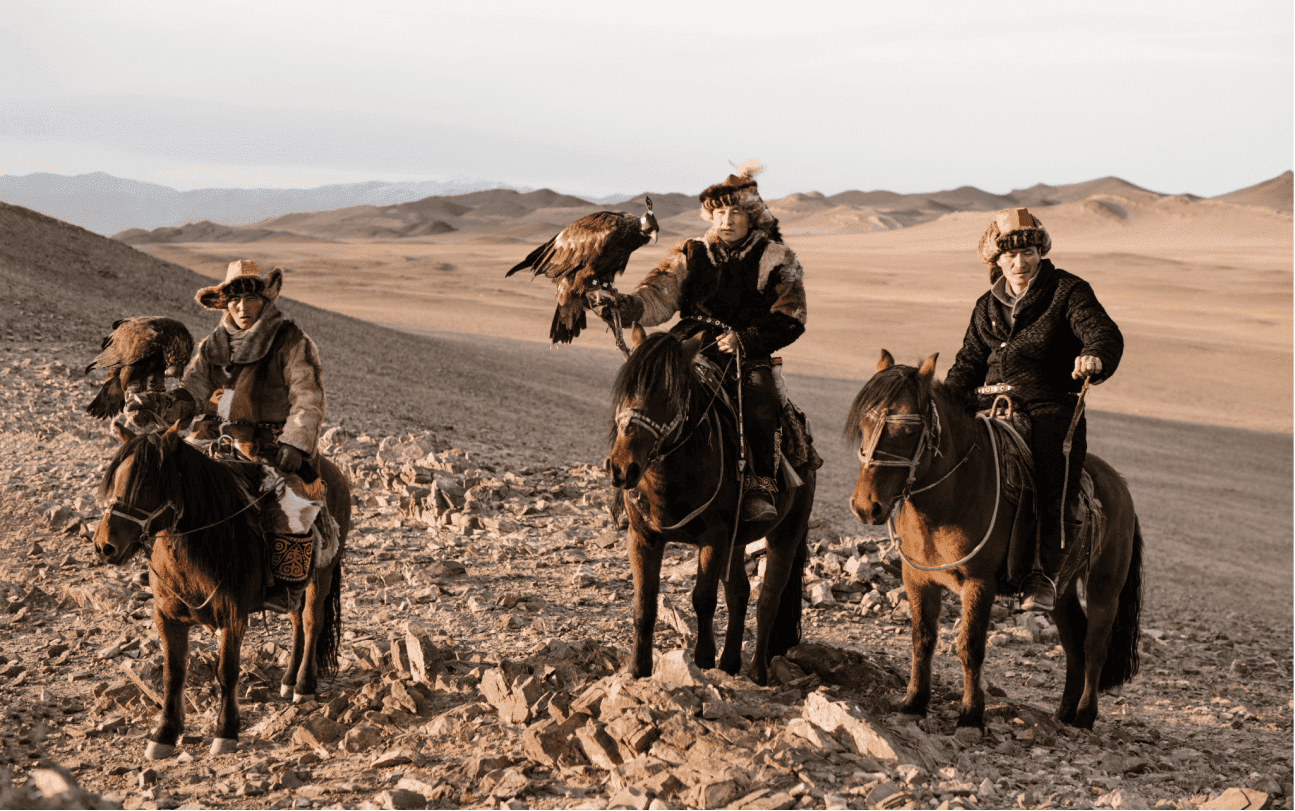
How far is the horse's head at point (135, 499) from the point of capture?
14.9 feet

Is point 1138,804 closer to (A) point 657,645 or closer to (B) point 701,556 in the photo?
(B) point 701,556

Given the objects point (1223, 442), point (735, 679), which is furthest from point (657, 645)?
point (1223, 442)

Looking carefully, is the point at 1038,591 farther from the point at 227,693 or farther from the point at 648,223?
the point at 227,693

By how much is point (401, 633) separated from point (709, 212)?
3414 mm

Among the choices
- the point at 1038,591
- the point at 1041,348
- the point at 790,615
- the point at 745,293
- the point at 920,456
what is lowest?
the point at 790,615

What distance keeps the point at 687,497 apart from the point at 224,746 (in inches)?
103

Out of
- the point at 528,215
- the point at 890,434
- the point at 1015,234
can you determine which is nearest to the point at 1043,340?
the point at 1015,234

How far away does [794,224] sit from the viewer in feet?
465

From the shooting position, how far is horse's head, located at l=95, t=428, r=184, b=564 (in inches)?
179

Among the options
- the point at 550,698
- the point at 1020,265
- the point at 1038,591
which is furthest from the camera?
the point at 1020,265

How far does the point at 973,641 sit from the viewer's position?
5195 millimetres

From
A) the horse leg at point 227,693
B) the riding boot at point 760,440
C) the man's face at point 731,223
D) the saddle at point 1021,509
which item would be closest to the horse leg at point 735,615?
the riding boot at point 760,440

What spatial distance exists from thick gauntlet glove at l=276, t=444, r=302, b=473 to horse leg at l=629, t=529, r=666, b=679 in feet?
5.62

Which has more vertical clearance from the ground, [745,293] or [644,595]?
→ [745,293]
